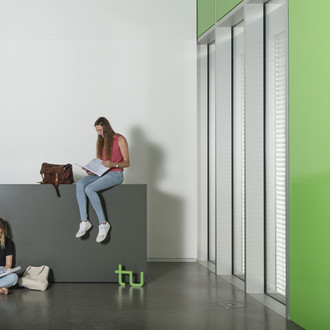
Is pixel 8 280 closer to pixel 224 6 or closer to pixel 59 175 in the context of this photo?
pixel 59 175

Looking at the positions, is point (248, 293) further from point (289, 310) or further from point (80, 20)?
point (80, 20)

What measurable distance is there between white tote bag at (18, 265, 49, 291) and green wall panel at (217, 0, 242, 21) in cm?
333

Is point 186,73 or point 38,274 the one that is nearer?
point 38,274

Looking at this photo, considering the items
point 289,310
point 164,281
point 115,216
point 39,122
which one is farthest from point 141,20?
point 289,310

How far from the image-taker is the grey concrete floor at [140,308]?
16.0 feet

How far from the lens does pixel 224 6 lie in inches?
280

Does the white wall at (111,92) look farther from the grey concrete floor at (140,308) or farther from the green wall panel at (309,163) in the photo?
the green wall panel at (309,163)

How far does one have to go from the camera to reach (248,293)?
6191 millimetres

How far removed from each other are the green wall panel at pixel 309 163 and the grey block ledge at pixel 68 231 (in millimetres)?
2173

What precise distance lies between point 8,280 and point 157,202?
2.70m

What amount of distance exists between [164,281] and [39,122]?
2.82 m

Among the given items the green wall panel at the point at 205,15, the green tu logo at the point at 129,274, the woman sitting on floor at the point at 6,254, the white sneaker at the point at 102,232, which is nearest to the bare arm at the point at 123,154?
the white sneaker at the point at 102,232

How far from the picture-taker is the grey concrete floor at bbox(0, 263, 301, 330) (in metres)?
4.88

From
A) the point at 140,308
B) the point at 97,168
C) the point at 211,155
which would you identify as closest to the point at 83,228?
the point at 97,168
